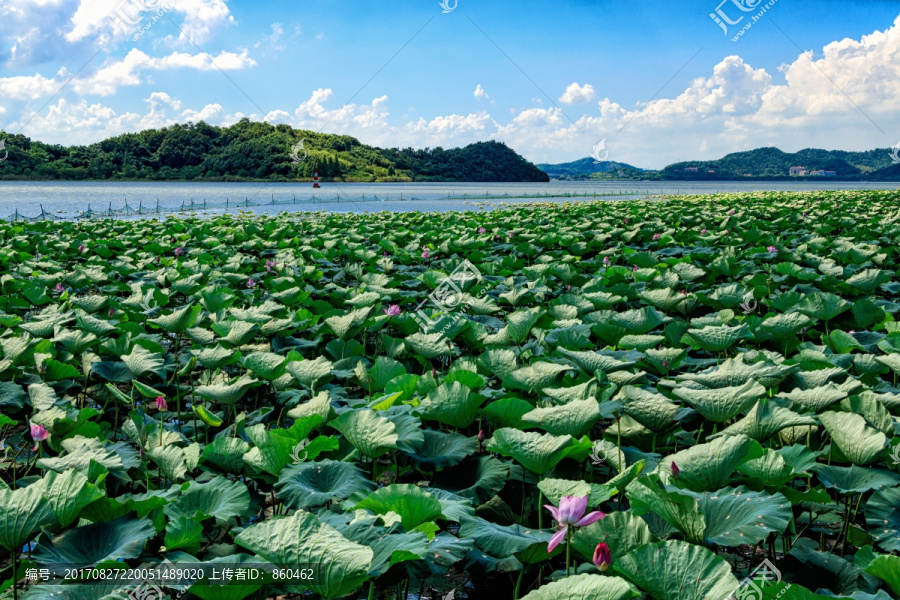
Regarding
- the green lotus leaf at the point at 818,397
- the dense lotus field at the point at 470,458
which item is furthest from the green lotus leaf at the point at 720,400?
the green lotus leaf at the point at 818,397

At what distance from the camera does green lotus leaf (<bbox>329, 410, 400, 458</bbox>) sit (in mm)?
1951

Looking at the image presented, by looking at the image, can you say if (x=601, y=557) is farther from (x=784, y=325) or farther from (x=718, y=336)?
(x=784, y=325)

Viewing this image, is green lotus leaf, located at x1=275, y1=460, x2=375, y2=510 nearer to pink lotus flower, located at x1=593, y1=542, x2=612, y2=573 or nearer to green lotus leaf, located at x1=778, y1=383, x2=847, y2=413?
pink lotus flower, located at x1=593, y1=542, x2=612, y2=573

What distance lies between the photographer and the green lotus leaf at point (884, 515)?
1.63m

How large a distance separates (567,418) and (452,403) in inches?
18.0

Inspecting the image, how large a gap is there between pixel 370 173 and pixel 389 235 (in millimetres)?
71469

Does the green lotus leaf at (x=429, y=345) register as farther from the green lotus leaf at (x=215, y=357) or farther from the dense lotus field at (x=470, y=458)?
the green lotus leaf at (x=215, y=357)

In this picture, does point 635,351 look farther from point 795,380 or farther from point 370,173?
point 370,173

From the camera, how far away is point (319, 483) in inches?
73.4

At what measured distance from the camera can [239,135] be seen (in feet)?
135

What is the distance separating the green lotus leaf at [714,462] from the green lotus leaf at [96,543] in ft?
4.38

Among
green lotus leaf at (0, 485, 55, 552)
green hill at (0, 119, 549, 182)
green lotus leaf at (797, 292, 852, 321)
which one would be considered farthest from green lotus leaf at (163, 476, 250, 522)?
green hill at (0, 119, 549, 182)

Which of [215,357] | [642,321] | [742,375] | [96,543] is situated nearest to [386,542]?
[96,543]

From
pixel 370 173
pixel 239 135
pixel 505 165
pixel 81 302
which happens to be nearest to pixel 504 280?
pixel 81 302
